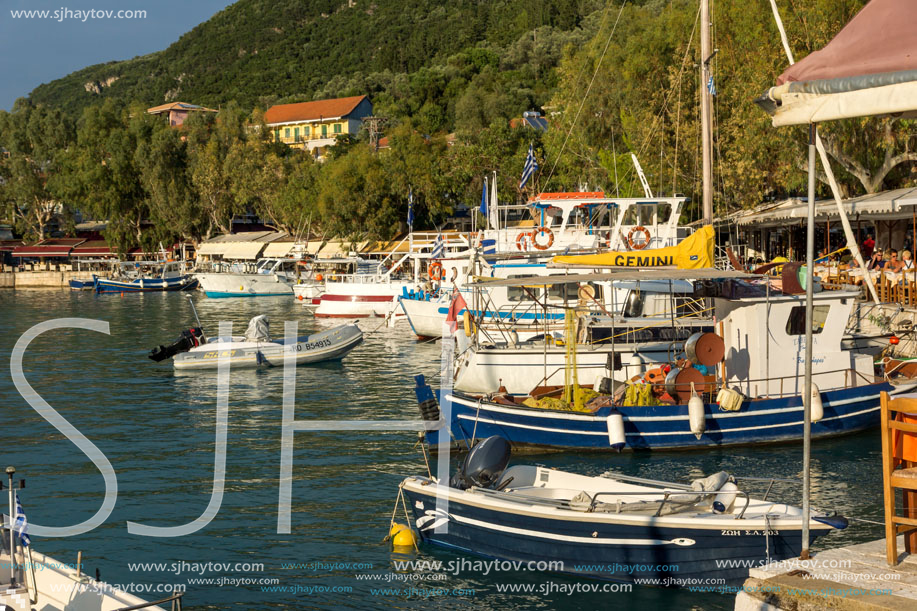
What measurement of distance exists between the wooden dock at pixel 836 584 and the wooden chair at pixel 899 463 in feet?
0.69

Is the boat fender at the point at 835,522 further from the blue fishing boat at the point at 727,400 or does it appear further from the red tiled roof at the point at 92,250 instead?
the red tiled roof at the point at 92,250

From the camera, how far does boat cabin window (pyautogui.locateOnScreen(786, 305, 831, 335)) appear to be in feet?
67.5

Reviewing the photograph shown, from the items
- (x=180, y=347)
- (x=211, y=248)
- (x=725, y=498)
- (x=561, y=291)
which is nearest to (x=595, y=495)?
(x=725, y=498)

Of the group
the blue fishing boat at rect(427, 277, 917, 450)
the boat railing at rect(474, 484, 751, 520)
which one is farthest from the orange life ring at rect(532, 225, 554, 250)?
the boat railing at rect(474, 484, 751, 520)

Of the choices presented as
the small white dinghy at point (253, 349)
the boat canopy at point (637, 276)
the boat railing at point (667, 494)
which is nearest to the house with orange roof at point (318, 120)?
the small white dinghy at point (253, 349)

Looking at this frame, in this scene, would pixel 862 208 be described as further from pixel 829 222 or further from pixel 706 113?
pixel 829 222

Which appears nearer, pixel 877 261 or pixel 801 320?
pixel 801 320

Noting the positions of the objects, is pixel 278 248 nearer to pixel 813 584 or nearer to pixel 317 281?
pixel 317 281

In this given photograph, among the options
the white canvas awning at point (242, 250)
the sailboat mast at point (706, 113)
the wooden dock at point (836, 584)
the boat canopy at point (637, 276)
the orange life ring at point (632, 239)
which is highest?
the sailboat mast at point (706, 113)

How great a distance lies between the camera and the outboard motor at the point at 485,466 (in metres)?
14.8

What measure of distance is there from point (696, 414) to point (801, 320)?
136 inches

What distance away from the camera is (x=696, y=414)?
64.8ft

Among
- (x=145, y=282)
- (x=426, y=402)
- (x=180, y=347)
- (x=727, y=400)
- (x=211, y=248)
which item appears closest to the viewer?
(x=426, y=402)

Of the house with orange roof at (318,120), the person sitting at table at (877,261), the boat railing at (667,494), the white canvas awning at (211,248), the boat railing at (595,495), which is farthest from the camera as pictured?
the house with orange roof at (318,120)
